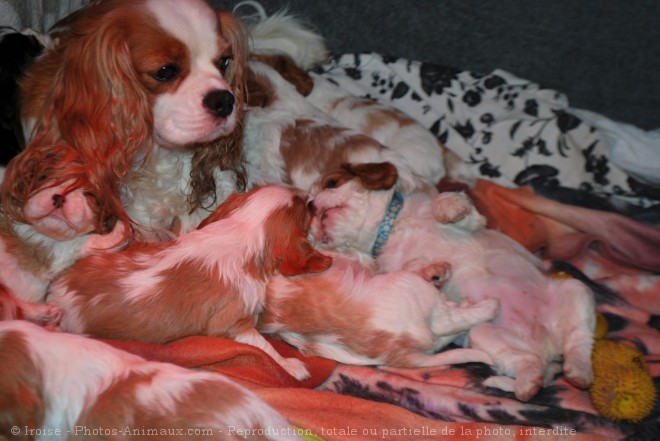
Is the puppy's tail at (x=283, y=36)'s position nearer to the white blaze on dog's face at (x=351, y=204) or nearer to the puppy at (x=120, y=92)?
the white blaze on dog's face at (x=351, y=204)

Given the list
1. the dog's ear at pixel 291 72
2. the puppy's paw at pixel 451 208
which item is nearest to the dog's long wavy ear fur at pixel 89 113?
the puppy's paw at pixel 451 208

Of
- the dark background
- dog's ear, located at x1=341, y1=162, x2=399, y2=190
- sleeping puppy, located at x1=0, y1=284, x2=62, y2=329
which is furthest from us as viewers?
the dark background

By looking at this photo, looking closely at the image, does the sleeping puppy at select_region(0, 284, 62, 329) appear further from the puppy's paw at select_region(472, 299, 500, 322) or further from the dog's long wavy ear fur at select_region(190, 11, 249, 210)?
the puppy's paw at select_region(472, 299, 500, 322)

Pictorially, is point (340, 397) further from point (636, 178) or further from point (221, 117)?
point (636, 178)

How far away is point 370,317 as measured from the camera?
8.73 ft

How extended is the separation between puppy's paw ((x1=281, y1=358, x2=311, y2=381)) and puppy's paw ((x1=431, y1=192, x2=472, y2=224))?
37.6 inches

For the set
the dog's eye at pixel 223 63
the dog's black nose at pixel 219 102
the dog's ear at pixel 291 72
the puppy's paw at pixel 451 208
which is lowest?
the puppy's paw at pixel 451 208

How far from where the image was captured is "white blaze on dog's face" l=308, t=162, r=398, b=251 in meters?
3.15

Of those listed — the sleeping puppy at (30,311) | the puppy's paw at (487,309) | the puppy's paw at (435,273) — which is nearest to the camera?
the sleeping puppy at (30,311)

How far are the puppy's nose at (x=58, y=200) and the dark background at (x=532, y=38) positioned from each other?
6.34 feet

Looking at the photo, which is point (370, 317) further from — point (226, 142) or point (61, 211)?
point (61, 211)

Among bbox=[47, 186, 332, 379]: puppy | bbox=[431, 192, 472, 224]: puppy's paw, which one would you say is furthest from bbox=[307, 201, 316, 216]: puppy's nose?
bbox=[431, 192, 472, 224]: puppy's paw

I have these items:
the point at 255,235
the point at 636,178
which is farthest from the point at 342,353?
the point at 636,178

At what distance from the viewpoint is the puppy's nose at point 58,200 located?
254 centimetres
